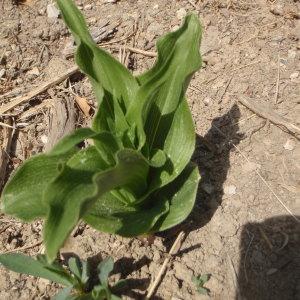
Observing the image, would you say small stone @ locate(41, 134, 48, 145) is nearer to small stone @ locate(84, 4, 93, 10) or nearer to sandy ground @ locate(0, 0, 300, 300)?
sandy ground @ locate(0, 0, 300, 300)

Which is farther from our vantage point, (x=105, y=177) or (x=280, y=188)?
(x=280, y=188)

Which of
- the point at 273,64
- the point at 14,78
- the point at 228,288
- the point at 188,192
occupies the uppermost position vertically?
the point at 14,78

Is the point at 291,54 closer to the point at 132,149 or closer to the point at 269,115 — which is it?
the point at 269,115

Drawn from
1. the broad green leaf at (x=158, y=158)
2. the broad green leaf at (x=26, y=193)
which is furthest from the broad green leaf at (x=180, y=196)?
the broad green leaf at (x=26, y=193)

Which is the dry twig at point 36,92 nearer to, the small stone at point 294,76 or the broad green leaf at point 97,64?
the broad green leaf at point 97,64

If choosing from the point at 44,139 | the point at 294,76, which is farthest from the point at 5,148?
the point at 294,76

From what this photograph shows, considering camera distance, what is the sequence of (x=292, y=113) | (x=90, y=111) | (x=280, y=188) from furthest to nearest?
(x=90, y=111)
(x=292, y=113)
(x=280, y=188)

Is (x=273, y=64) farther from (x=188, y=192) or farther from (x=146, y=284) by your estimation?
(x=146, y=284)

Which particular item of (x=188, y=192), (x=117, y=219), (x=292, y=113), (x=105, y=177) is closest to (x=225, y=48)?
(x=292, y=113)
